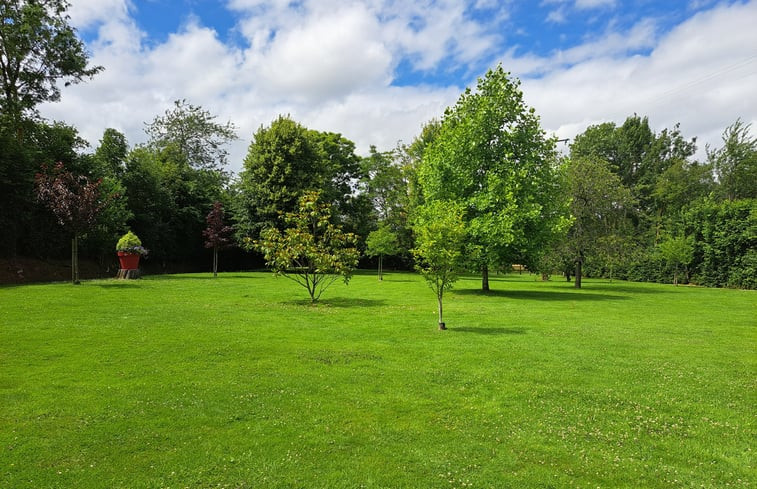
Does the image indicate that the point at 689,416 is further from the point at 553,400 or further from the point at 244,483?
the point at 244,483

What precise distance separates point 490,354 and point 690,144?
242ft

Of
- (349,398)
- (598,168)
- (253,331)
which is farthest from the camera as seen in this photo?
(598,168)

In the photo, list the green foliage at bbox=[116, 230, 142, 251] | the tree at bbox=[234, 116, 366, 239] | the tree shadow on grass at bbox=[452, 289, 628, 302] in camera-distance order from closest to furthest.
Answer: the green foliage at bbox=[116, 230, 142, 251], the tree shadow on grass at bbox=[452, 289, 628, 302], the tree at bbox=[234, 116, 366, 239]

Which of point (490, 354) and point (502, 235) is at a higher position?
point (502, 235)

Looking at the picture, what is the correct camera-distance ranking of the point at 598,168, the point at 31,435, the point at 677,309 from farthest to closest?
the point at 598,168
the point at 677,309
the point at 31,435

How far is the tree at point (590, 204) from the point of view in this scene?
3119 cm

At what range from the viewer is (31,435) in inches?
189

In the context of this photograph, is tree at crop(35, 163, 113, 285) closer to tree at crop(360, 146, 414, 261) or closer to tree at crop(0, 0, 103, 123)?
tree at crop(0, 0, 103, 123)

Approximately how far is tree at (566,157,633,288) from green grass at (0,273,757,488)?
63.8ft

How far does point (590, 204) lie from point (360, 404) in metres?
30.7

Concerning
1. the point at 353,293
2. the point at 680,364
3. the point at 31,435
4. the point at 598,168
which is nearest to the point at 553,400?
the point at 680,364

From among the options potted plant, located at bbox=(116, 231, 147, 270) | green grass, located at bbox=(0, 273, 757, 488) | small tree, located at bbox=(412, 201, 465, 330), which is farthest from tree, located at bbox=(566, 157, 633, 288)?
potted plant, located at bbox=(116, 231, 147, 270)

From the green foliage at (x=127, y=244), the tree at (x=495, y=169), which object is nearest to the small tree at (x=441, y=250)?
the tree at (x=495, y=169)

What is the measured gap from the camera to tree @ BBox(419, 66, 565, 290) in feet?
75.8
